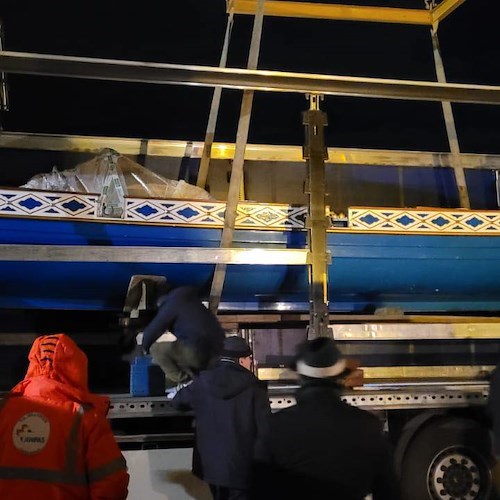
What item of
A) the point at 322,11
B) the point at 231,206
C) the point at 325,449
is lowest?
the point at 325,449

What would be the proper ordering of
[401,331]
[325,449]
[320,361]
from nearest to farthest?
[325,449] < [320,361] < [401,331]

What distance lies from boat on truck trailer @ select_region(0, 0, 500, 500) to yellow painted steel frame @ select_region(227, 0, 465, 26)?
3 centimetres

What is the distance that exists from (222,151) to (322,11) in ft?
5.47

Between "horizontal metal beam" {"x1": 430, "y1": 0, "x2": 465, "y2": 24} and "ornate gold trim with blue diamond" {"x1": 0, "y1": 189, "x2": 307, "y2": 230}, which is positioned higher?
"horizontal metal beam" {"x1": 430, "y1": 0, "x2": 465, "y2": 24}

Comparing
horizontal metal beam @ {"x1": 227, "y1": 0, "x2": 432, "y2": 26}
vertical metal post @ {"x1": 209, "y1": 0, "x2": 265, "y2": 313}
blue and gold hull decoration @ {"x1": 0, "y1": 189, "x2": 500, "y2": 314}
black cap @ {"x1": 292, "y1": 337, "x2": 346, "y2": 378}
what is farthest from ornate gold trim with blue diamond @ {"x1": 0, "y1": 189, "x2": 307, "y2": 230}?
black cap @ {"x1": 292, "y1": 337, "x2": 346, "y2": 378}

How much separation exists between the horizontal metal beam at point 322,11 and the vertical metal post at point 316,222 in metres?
2.05

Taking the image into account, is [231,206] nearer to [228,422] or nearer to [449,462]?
[228,422]

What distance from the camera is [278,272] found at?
4746 mm

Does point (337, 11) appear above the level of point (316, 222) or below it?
above

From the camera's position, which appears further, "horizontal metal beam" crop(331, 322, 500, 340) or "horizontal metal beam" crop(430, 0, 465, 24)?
"horizontal metal beam" crop(430, 0, 465, 24)

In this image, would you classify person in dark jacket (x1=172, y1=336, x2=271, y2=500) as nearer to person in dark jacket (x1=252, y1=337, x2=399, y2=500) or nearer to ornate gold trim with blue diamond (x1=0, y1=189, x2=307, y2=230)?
person in dark jacket (x1=252, y1=337, x2=399, y2=500)

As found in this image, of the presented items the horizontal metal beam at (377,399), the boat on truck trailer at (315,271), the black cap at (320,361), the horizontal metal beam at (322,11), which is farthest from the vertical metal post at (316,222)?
the horizontal metal beam at (322,11)

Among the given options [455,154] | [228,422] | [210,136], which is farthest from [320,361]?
[455,154]

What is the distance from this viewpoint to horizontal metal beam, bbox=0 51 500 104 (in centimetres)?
358
